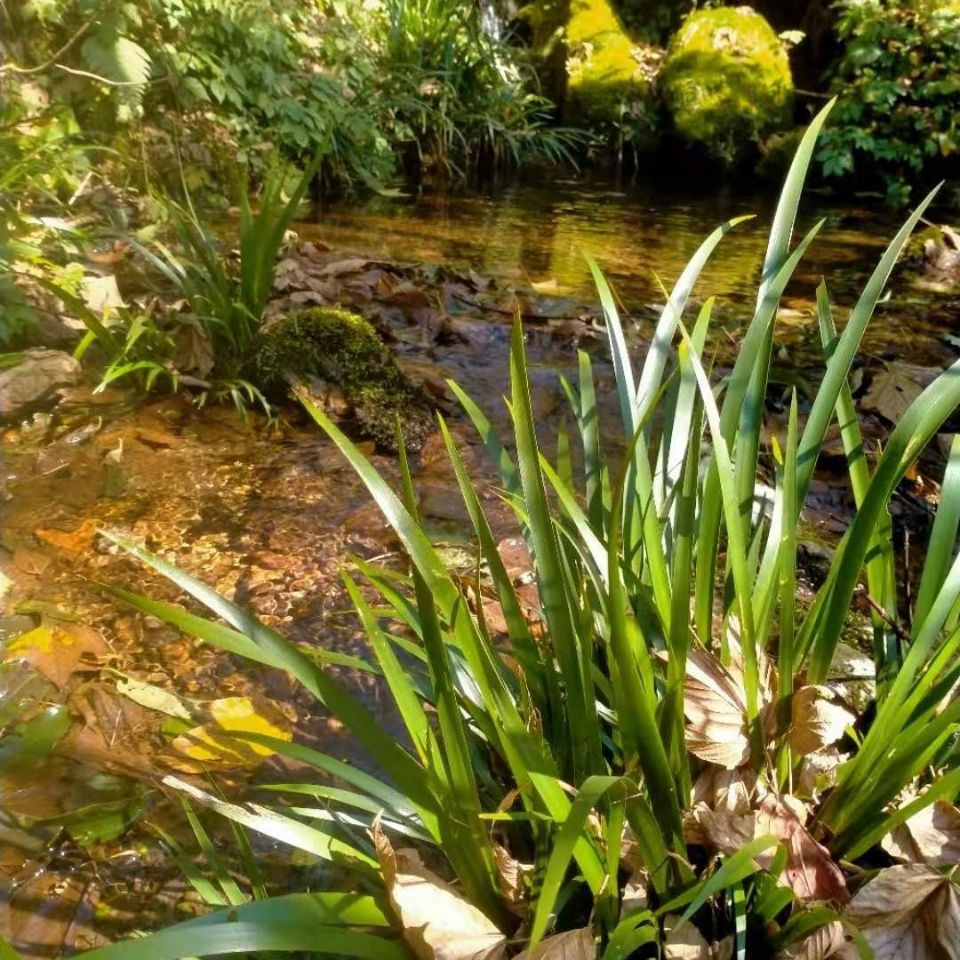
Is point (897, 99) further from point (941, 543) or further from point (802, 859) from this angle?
point (802, 859)

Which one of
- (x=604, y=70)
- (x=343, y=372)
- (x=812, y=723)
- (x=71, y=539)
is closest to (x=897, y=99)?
(x=604, y=70)

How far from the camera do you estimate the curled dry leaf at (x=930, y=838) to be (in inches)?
40.4

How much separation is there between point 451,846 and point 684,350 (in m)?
0.73

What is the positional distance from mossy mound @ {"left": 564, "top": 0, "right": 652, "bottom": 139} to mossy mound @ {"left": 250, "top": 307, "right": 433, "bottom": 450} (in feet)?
25.5

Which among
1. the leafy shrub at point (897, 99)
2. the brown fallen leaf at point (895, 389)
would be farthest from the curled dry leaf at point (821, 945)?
the leafy shrub at point (897, 99)

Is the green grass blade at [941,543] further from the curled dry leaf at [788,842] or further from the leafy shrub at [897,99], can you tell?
the leafy shrub at [897,99]

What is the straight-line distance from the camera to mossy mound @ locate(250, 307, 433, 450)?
8.42 ft

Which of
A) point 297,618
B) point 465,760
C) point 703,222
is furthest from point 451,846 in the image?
point 703,222

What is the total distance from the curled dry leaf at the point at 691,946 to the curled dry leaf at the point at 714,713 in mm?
191

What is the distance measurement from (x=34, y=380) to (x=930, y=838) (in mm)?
2404

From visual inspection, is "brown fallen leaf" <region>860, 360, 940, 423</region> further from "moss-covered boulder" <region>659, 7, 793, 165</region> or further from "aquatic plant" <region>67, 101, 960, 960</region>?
"moss-covered boulder" <region>659, 7, 793, 165</region>

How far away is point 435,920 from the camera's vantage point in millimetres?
951

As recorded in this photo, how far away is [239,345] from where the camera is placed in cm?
270

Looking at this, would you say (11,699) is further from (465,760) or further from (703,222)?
(703,222)
